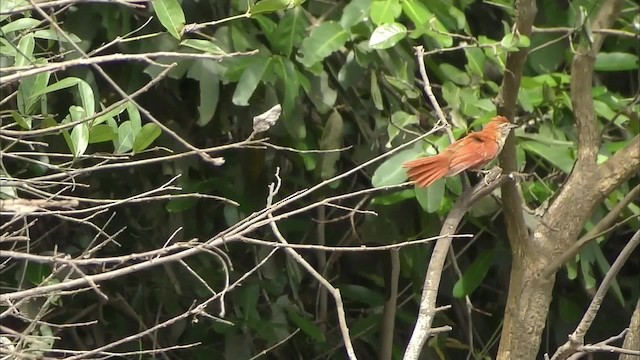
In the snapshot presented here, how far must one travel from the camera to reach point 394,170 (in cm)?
Result: 212

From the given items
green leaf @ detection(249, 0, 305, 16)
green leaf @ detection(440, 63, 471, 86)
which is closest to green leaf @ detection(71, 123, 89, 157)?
green leaf @ detection(249, 0, 305, 16)

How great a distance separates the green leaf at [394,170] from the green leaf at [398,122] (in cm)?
6

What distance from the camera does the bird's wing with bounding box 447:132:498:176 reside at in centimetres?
196

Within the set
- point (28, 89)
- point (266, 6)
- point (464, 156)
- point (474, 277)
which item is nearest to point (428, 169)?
point (464, 156)

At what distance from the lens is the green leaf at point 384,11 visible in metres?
2.16

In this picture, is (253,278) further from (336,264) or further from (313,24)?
(313,24)

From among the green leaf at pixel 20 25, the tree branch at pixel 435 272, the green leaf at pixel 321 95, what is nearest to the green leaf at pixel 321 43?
the green leaf at pixel 321 95

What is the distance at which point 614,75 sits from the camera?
10.1ft

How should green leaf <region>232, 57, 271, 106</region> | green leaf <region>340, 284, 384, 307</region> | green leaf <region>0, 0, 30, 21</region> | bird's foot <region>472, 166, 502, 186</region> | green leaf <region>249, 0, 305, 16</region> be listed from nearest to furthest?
green leaf <region>0, 0, 30, 21</region> < green leaf <region>249, 0, 305, 16</region> < bird's foot <region>472, 166, 502, 186</region> < green leaf <region>232, 57, 271, 106</region> < green leaf <region>340, 284, 384, 307</region>

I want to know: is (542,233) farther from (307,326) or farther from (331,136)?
(307,326)

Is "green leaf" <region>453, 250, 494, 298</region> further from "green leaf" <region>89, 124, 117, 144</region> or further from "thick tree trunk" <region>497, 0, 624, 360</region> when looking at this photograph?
"green leaf" <region>89, 124, 117, 144</region>

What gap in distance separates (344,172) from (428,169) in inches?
17.1

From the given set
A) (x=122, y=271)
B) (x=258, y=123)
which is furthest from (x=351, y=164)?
(x=122, y=271)

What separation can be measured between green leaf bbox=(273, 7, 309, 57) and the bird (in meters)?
0.41
